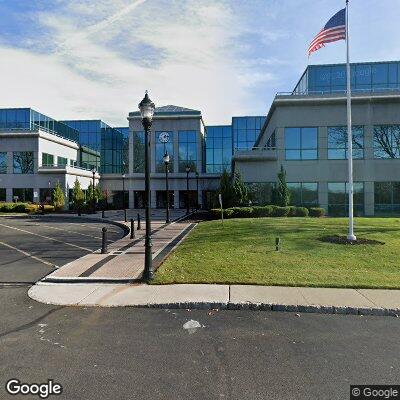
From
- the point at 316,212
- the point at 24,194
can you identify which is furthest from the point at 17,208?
the point at 316,212

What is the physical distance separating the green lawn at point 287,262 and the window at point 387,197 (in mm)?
18132

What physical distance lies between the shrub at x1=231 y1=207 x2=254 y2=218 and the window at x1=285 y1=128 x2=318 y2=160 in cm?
865

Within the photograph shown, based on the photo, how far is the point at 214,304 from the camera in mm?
6852

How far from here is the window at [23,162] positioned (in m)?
43.4

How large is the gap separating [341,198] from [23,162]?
128 ft

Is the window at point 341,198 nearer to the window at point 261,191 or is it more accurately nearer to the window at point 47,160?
the window at point 261,191

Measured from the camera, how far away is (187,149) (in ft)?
167

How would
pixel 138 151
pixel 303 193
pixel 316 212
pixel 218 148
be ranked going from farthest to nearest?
pixel 218 148, pixel 138 151, pixel 303 193, pixel 316 212

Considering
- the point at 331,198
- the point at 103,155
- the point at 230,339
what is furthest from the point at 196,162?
the point at 230,339

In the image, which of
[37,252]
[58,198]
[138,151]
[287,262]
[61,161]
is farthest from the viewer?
[138,151]

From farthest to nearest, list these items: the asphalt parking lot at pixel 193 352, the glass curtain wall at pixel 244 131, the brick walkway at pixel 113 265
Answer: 1. the glass curtain wall at pixel 244 131
2. the brick walkway at pixel 113 265
3. the asphalt parking lot at pixel 193 352

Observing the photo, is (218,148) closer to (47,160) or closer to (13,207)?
(47,160)

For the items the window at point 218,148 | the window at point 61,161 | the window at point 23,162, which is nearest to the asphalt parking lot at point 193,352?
the window at point 23,162

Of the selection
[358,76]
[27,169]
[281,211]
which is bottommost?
[281,211]
